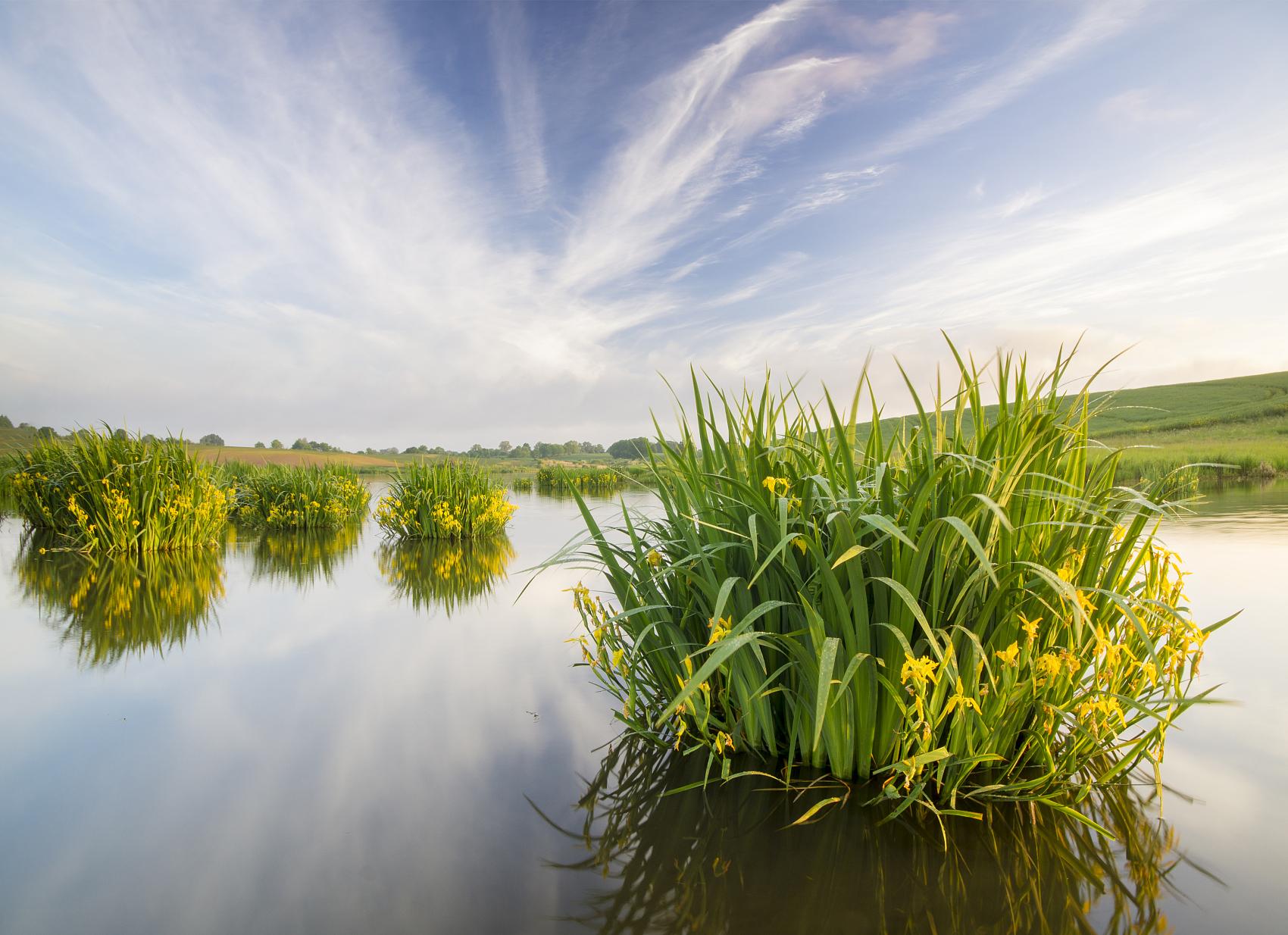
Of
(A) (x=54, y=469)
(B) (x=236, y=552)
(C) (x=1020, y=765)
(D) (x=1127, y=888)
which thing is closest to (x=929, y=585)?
(C) (x=1020, y=765)

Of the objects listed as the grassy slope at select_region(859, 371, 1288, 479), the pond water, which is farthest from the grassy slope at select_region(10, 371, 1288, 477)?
the pond water

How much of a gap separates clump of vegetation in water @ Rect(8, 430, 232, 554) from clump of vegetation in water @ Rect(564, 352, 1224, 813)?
291 inches

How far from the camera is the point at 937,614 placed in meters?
1.98

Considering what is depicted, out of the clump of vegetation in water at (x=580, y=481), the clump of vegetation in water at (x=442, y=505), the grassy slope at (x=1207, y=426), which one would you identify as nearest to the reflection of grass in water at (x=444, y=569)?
the clump of vegetation in water at (x=442, y=505)

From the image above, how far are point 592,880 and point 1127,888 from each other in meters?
1.49

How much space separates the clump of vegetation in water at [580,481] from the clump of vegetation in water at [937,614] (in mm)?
20415

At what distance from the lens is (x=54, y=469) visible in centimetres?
823

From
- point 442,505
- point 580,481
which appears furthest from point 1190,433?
point 442,505

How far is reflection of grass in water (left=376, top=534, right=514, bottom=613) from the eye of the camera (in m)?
5.81

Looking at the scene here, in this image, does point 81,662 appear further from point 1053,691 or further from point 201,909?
point 1053,691

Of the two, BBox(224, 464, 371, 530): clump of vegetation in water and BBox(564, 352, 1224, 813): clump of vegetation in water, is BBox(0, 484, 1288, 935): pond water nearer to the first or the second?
BBox(564, 352, 1224, 813): clump of vegetation in water

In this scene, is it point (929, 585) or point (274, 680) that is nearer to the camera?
point (929, 585)

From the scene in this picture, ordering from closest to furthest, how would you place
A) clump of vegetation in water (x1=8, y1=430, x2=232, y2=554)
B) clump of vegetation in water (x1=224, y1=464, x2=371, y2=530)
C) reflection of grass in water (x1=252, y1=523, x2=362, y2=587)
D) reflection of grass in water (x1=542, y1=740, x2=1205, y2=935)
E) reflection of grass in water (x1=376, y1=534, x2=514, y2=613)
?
reflection of grass in water (x1=542, y1=740, x2=1205, y2=935) < reflection of grass in water (x1=376, y1=534, x2=514, y2=613) < reflection of grass in water (x1=252, y1=523, x2=362, y2=587) < clump of vegetation in water (x1=8, y1=430, x2=232, y2=554) < clump of vegetation in water (x1=224, y1=464, x2=371, y2=530)

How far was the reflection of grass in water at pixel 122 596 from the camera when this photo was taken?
436 centimetres
